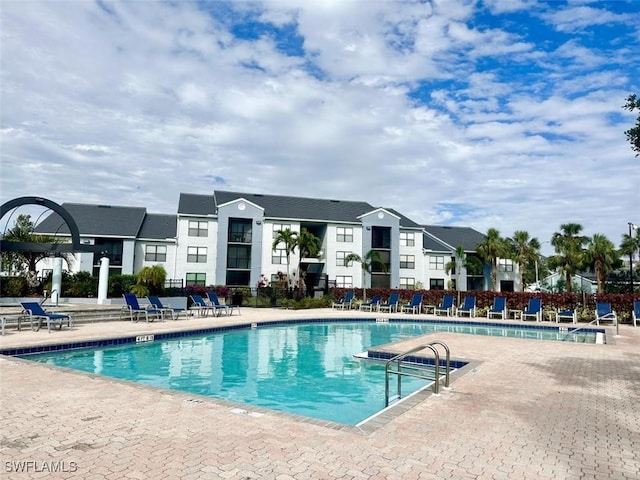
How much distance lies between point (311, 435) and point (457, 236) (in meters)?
47.1

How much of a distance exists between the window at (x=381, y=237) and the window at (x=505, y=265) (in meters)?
13.5

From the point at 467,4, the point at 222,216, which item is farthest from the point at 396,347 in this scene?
the point at 222,216

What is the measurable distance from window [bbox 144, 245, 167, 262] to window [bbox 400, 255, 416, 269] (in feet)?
77.1

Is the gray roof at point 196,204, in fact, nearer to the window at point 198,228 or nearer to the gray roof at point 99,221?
the window at point 198,228

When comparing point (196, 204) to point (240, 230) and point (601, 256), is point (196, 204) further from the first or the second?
point (601, 256)

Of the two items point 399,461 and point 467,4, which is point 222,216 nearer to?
point 467,4

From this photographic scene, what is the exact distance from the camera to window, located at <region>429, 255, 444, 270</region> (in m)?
44.7

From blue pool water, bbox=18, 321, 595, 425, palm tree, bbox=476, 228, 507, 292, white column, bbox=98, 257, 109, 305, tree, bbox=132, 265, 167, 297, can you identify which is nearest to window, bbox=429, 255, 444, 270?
palm tree, bbox=476, 228, 507, 292

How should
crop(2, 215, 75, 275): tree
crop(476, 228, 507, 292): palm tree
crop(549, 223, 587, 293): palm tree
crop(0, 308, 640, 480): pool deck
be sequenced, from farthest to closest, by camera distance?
crop(476, 228, 507, 292): palm tree, crop(549, 223, 587, 293): palm tree, crop(2, 215, 75, 275): tree, crop(0, 308, 640, 480): pool deck

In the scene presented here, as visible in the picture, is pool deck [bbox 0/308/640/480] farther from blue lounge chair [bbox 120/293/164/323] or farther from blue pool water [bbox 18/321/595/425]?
blue lounge chair [bbox 120/293/164/323]

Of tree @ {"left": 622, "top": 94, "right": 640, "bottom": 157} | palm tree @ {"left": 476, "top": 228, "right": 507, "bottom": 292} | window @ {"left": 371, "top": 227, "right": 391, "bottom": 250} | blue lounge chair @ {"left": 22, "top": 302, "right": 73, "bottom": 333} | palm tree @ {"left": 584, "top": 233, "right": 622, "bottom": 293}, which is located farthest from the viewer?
window @ {"left": 371, "top": 227, "right": 391, "bottom": 250}

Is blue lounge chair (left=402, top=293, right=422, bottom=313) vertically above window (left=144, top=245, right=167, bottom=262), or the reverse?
window (left=144, top=245, right=167, bottom=262)

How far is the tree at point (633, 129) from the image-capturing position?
6.61 meters

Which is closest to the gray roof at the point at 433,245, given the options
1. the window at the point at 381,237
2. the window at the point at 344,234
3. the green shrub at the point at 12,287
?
the window at the point at 381,237
